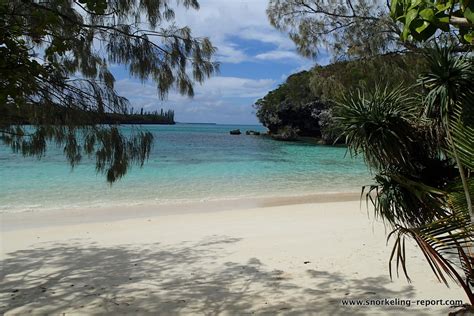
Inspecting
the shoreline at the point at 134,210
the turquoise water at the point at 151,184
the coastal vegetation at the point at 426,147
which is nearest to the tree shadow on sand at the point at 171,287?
the coastal vegetation at the point at 426,147

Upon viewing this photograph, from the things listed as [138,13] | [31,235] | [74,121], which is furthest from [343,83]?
[31,235]

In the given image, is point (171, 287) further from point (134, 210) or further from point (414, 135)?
point (134, 210)

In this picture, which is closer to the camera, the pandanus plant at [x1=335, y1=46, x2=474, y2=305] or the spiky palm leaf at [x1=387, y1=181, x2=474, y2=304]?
the spiky palm leaf at [x1=387, y1=181, x2=474, y2=304]

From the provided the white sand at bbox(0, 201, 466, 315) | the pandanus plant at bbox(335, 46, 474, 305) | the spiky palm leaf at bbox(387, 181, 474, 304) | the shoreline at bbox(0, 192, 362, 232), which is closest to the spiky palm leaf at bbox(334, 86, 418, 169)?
the pandanus plant at bbox(335, 46, 474, 305)

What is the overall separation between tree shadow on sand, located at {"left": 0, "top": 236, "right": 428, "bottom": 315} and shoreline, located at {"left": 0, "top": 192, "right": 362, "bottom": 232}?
3.70 metres

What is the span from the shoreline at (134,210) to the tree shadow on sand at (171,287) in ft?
12.1

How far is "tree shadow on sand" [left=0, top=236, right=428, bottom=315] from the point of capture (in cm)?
394

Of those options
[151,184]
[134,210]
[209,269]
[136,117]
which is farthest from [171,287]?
[151,184]

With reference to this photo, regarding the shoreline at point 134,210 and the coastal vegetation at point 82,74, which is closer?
the coastal vegetation at point 82,74

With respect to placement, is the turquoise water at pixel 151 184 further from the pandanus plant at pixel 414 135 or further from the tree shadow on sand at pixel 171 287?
the pandanus plant at pixel 414 135

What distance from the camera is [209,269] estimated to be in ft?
17.2

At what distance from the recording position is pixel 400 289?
423 centimetres

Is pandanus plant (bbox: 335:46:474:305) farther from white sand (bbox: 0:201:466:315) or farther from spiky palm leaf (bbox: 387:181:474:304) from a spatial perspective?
white sand (bbox: 0:201:466:315)

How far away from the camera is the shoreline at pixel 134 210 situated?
→ 31.6 feet
